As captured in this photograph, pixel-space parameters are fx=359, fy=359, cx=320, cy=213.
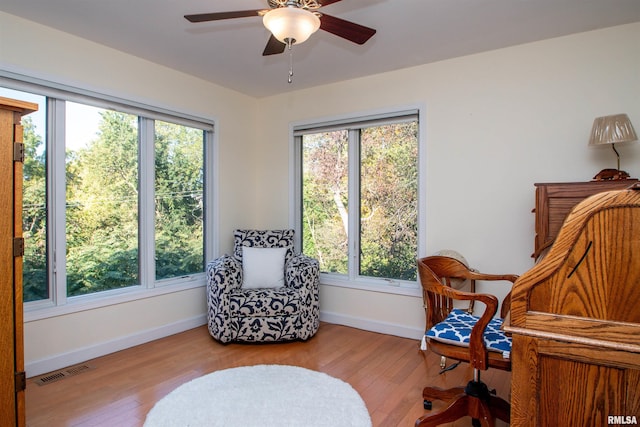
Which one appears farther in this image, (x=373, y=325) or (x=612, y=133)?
(x=373, y=325)

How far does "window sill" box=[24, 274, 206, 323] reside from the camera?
266cm

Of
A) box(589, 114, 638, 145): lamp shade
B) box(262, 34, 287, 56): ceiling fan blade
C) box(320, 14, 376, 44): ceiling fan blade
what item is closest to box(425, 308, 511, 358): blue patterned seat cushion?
box(589, 114, 638, 145): lamp shade

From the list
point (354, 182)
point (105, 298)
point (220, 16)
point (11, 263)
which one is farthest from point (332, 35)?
point (105, 298)

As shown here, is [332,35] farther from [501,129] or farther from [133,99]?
[133,99]

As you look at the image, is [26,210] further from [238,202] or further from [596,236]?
[596,236]

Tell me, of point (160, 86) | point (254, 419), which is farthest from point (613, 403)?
point (160, 86)

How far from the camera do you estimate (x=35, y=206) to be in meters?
2.71

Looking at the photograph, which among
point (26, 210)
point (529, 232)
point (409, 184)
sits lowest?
point (529, 232)

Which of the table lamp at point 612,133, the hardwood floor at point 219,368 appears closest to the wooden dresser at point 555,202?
the table lamp at point 612,133

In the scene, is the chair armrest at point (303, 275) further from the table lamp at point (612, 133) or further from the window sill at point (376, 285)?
the table lamp at point (612, 133)

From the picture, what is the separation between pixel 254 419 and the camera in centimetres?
203

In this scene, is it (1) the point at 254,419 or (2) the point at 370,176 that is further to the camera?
(2) the point at 370,176

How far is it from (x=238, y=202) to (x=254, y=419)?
2636 millimetres

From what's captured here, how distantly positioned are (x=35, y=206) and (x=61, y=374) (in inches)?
49.7
